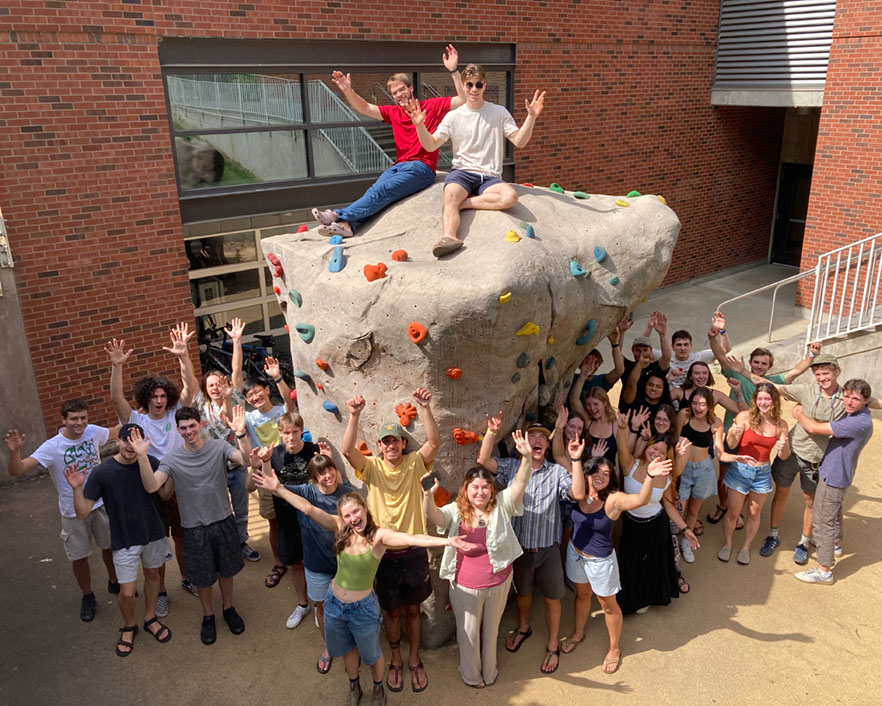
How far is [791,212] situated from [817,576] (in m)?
11.8

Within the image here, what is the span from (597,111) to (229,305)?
22.0 feet

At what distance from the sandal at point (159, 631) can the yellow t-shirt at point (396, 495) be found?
6.56ft

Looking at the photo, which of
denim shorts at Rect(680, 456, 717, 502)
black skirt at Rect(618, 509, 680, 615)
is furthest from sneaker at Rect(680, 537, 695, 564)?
black skirt at Rect(618, 509, 680, 615)

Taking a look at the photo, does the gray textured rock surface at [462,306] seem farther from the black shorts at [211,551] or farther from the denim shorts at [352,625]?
the black shorts at [211,551]

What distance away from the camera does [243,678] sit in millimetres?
5297

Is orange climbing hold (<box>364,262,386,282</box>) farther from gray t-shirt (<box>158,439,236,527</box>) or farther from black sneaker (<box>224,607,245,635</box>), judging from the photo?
black sneaker (<box>224,607,245,635</box>)

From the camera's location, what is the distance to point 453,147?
5.98m

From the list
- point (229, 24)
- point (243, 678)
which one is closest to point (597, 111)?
point (229, 24)

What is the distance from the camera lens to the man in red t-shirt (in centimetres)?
596

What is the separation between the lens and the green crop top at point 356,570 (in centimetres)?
457

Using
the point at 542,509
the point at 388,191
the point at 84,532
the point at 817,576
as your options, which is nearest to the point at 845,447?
the point at 817,576

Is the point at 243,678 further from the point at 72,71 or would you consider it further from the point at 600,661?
the point at 72,71

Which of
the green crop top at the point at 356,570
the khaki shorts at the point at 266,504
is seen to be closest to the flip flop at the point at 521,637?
the green crop top at the point at 356,570

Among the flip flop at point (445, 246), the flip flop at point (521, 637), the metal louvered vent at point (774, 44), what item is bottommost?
the flip flop at point (521, 637)
